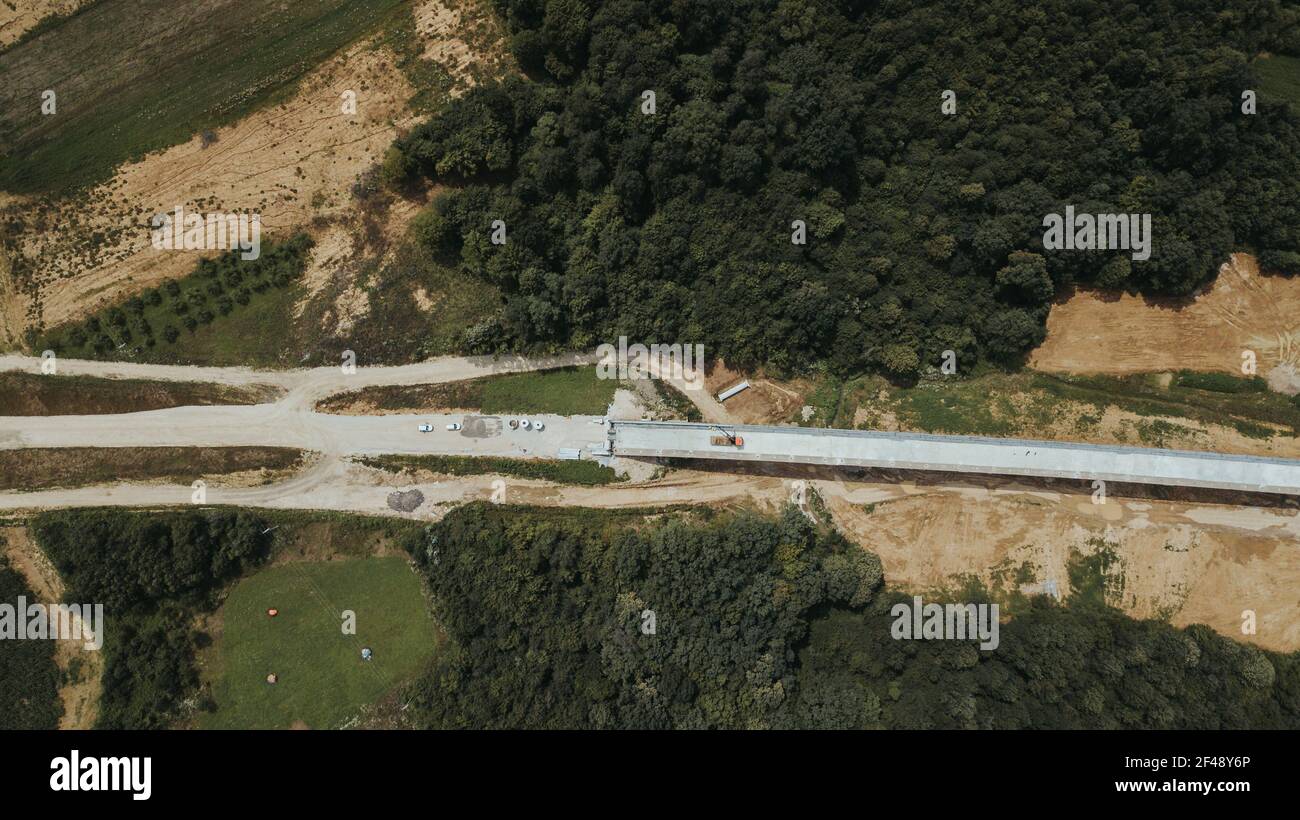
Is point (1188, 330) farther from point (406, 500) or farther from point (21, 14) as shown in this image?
point (21, 14)

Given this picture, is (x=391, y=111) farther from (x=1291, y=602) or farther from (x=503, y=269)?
(x=1291, y=602)

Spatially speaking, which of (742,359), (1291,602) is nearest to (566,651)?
(742,359)

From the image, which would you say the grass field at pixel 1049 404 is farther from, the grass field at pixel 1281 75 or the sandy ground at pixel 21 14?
the sandy ground at pixel 21 14

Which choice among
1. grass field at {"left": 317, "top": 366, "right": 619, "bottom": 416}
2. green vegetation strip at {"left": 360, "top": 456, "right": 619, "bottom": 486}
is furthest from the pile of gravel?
grass field at {"left": 317, "top": 366, "right": 619, "bottom": 416}

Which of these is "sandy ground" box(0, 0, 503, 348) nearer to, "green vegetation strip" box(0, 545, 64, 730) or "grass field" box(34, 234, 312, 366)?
"grass field" box(34, 234, 312, 366)

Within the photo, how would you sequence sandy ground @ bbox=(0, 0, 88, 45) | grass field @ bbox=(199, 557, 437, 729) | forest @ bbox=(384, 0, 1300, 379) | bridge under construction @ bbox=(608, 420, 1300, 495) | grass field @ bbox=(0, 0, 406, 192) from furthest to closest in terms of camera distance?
sandy ground @ bbox=(0, 0, 88, 45) < grass field @ bbox=(0, 0, 406, 192) < grass field @ bbox=(199, 557, 437, 729) < bridge under construction @ bbox=(608, 420, 1300, 495) < forest @ bbox=(384, 0, 1300, 379)

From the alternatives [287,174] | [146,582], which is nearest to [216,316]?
[287,174]
